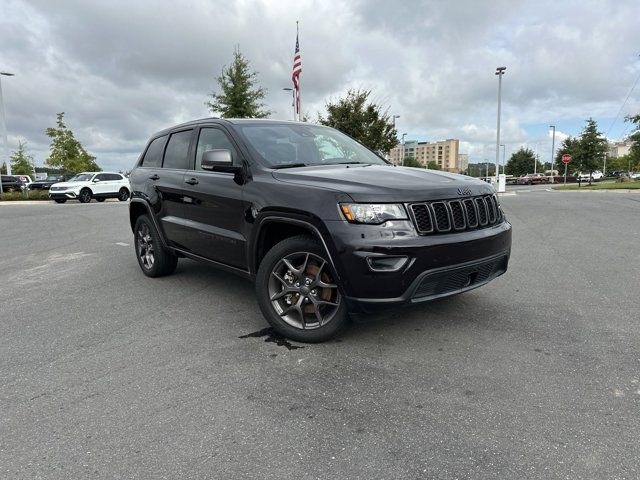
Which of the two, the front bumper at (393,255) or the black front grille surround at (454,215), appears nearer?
the front bumper at (393,255)

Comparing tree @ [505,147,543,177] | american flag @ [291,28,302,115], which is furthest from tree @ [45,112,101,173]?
tree @ [505,147,543,177]

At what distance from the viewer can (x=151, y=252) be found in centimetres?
584

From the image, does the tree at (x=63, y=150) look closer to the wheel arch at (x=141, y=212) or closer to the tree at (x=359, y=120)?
the tree at (x=359, y=120)

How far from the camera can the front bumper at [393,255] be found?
3.06 m

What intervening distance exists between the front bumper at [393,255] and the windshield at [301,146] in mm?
1214

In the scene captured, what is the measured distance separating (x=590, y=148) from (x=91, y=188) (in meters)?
39.5

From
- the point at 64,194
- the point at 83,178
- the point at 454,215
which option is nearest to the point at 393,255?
the point at 454,215

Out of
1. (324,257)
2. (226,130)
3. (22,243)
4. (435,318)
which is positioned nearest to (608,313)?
(435,318)

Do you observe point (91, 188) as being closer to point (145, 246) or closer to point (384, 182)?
point (145, 246)

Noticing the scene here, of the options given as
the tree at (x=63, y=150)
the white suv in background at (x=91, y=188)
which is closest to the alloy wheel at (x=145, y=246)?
the white suv in background at (x=91, y=188)

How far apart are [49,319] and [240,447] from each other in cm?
296

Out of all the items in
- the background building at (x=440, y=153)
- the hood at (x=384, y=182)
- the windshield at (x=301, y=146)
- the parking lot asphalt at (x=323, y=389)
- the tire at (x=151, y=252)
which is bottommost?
the parking lot asphalt at (x=323, y=389)

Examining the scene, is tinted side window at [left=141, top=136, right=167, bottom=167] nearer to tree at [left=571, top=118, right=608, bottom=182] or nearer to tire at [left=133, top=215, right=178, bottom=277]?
tire at [left=133, top=215, right=178, bottom=277]

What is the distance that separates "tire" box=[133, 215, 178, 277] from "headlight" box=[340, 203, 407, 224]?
3078 millimetres
